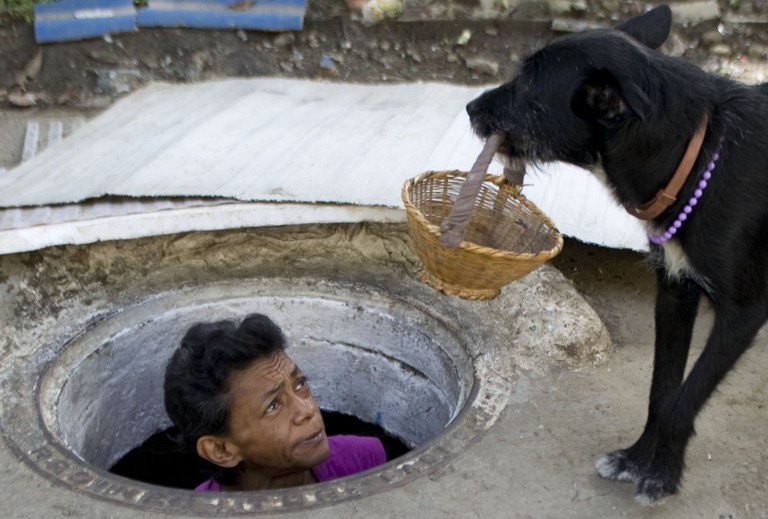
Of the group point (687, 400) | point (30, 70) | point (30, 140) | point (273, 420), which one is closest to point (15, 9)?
point (30, 70)

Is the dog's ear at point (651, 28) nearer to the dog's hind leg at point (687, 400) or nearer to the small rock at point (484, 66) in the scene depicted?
the dog's hind leg at point (687, 400)

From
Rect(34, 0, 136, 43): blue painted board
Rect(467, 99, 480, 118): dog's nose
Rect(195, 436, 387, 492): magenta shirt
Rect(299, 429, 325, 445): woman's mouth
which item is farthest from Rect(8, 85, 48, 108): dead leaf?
Rect(467, 99, 480, 118): dog's nose

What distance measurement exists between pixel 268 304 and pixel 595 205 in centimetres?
140

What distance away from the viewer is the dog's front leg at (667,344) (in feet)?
8.56

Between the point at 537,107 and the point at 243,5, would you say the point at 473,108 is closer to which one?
the point at 537,107

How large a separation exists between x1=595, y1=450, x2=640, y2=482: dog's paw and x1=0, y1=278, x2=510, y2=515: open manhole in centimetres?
39

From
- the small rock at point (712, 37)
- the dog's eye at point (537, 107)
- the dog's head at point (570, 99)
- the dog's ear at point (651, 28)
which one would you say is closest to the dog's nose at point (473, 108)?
the dog's head at point (570, 99)

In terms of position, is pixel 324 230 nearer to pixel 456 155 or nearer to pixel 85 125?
pixel 456 155

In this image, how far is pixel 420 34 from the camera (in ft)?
17.0

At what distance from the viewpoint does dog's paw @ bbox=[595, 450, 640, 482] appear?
255cm

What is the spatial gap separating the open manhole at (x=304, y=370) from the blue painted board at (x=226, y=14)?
198cm

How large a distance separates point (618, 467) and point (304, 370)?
1.76 metres

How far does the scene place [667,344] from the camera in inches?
108

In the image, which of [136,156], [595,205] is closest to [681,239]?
[595,205]
